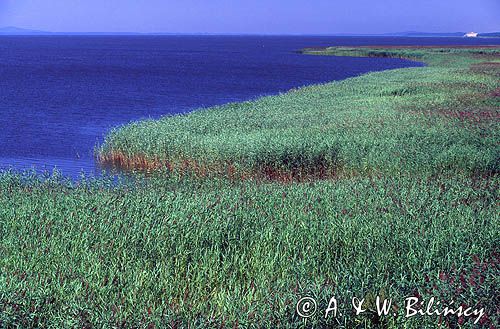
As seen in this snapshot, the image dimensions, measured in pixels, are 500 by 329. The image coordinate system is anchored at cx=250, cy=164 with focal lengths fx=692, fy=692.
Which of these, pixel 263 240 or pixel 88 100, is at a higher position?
pixel 263 240

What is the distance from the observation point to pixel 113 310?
7.77m

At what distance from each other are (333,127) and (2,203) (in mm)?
12537

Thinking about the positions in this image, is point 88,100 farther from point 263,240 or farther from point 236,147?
point 263,240

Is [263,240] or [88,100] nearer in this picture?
[263,240]

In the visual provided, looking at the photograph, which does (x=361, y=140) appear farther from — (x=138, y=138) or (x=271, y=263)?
(x=271, y=263)

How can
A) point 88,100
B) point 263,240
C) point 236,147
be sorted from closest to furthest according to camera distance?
1. point 263,240
2. point 236,147
3. point 88,100

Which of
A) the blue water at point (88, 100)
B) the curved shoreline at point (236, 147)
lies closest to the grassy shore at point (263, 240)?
the curved shoreline at point (236, 147)

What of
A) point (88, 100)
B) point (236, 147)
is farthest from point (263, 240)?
point (88, 100)

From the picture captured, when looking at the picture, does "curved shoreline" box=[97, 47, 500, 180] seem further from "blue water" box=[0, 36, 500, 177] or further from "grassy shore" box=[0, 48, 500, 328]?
"blue water" box=[0, 36, 500, 177]

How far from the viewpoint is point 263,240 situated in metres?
10.2

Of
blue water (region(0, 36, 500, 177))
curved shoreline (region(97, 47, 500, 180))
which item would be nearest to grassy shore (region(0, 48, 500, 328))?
curved shoreline (region(97, 47, 500, 180))

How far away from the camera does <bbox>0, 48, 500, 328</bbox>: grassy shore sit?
25.3ft

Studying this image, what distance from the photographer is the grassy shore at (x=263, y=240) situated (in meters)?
Result: 7.71

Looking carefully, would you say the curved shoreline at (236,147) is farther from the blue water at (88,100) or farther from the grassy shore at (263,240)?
the blue water at (88,100)
